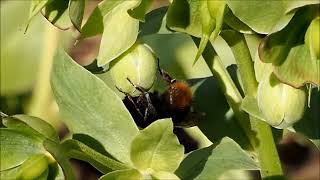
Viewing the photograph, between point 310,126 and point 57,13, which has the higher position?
point 57,13

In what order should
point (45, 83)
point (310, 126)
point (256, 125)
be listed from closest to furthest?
point (256, 125) < point (310, 126) < point (45, 83)

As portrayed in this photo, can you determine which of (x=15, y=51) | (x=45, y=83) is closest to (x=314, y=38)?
(x=45, y=83)

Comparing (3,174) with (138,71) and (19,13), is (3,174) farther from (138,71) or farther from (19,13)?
(19,13)

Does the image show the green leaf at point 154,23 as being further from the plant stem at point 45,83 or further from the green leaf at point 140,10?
the plant stem at point 45,83

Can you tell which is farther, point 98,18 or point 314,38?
point 98,18

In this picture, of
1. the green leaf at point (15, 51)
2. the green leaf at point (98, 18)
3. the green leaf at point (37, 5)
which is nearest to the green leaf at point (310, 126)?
the green leaf at point (98, 18)

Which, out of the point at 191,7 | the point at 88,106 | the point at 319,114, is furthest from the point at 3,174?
the point at 319,114

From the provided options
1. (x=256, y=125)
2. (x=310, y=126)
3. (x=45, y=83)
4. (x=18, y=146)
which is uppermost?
(x=18, y=146)

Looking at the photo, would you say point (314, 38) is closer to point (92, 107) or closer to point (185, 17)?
point (185, 17)

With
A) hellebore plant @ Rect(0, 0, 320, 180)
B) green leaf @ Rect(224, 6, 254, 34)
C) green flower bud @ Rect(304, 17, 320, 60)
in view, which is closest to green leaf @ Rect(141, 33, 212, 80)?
hellebore plant @ Rect(0, 0, 320, 180)

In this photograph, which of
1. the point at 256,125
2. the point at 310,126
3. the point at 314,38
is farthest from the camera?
the point at 310,126
